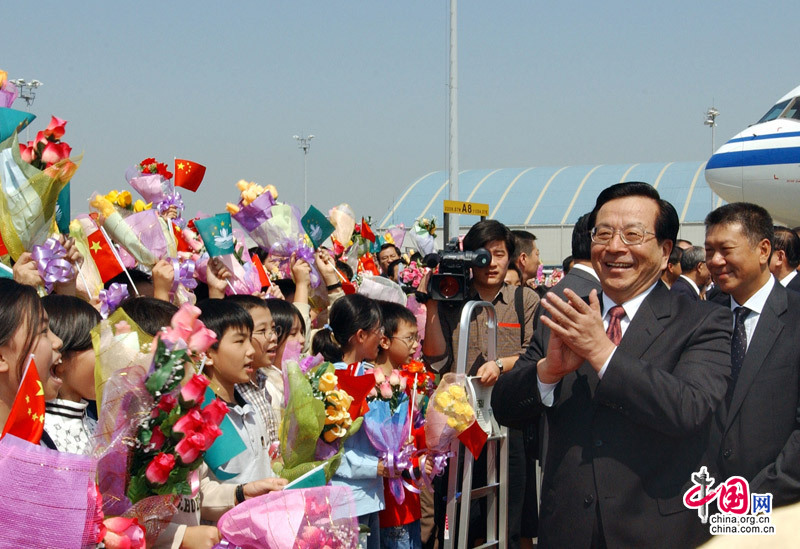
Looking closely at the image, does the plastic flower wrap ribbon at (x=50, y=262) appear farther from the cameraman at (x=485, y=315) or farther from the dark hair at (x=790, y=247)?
the dark hair at (x=790, y=247)

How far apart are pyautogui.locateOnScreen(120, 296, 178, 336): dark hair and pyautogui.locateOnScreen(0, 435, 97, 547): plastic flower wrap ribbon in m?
1.26

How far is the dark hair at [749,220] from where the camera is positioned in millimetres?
3891

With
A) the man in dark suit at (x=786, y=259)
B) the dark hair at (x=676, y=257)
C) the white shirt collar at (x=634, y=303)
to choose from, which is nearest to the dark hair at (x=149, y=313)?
the white shirt collar at (x=634, y=303)

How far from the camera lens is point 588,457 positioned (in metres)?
2.62

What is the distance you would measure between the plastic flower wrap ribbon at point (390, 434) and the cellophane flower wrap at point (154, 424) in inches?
61.0

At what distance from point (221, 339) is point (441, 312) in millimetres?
1530

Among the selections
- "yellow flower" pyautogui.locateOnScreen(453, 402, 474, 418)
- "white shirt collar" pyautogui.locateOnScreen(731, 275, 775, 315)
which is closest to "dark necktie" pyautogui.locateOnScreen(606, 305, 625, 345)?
"yellow flower" pyautogui.locateOnScreen(453, 402, 474, 418)

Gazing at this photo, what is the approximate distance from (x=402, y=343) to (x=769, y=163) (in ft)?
42.2

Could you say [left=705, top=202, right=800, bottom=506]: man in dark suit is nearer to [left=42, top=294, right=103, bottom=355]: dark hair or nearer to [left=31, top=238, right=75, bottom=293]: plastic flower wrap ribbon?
[left=42, top=294, right=103, bottom=355]: dark hair

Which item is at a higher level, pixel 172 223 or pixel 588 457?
pixel 172 223

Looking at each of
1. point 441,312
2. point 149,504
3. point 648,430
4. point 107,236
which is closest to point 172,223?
point 107,236

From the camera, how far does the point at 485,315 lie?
16.1 ft

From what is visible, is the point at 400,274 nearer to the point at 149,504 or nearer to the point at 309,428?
the point at 309,428

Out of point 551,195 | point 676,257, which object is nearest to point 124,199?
point 676,257
